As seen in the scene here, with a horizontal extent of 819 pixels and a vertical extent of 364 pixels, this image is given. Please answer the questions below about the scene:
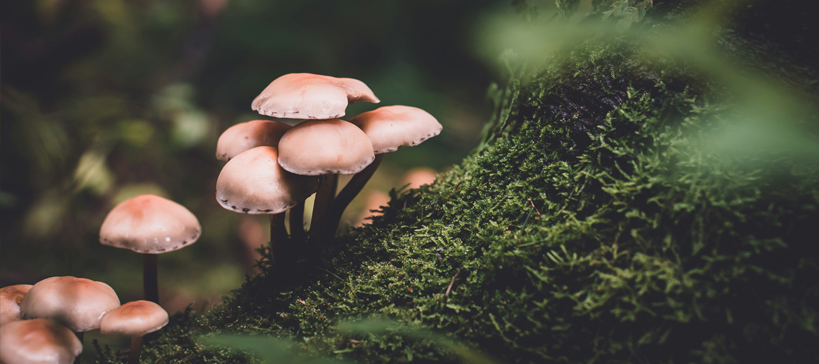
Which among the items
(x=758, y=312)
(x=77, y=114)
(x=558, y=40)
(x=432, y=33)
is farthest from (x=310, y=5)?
(x=758, y=312)

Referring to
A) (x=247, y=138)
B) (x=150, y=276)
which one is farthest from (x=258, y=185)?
(x=150, y=276)

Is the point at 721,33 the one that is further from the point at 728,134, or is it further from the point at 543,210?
the point at 543,210

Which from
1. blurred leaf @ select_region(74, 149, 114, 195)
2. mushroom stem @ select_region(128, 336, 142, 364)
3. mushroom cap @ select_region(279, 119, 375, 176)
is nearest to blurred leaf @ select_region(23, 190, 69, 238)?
blurred leaf @ select_region(74, 149, 114, 195)

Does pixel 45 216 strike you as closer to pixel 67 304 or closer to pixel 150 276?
pixel 150 276

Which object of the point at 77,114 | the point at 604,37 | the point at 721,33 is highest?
the point at 77,114

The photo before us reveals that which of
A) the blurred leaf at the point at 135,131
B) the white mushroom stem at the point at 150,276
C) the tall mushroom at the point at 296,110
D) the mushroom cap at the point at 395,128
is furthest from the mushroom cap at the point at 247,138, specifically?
the blurred leaf at the point at 135,131
